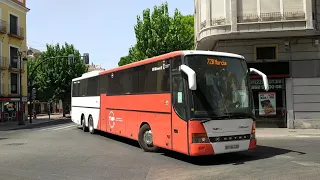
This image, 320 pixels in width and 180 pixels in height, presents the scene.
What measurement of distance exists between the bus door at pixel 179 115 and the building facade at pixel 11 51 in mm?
26493

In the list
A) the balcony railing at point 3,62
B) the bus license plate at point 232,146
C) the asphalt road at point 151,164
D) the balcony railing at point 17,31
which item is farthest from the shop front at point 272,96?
the balcony railing at point 17,31

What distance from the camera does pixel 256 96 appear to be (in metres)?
20.4

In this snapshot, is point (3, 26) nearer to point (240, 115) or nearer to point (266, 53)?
point (266, 53)

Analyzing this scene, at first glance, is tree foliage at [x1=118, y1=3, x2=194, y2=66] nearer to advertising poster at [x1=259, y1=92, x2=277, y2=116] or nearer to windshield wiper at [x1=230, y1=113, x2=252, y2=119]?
advertising poster at [x1=259, y1=92, x2=277, y2=116]

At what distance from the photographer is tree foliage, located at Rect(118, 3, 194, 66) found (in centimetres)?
3447

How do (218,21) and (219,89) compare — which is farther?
(218,21)

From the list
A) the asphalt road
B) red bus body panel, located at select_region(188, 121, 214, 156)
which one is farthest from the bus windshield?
A: the asphalt road

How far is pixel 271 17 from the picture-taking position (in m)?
18.9

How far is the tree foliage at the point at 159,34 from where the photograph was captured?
34.5 meters

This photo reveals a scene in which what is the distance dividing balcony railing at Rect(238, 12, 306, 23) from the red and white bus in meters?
9.74

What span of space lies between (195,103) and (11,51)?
32.0 metres

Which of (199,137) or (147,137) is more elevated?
(199,137)

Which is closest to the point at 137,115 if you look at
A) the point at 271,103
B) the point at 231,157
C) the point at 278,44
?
the point at 231,157

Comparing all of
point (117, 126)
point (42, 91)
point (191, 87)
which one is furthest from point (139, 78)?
point (42, 91)
